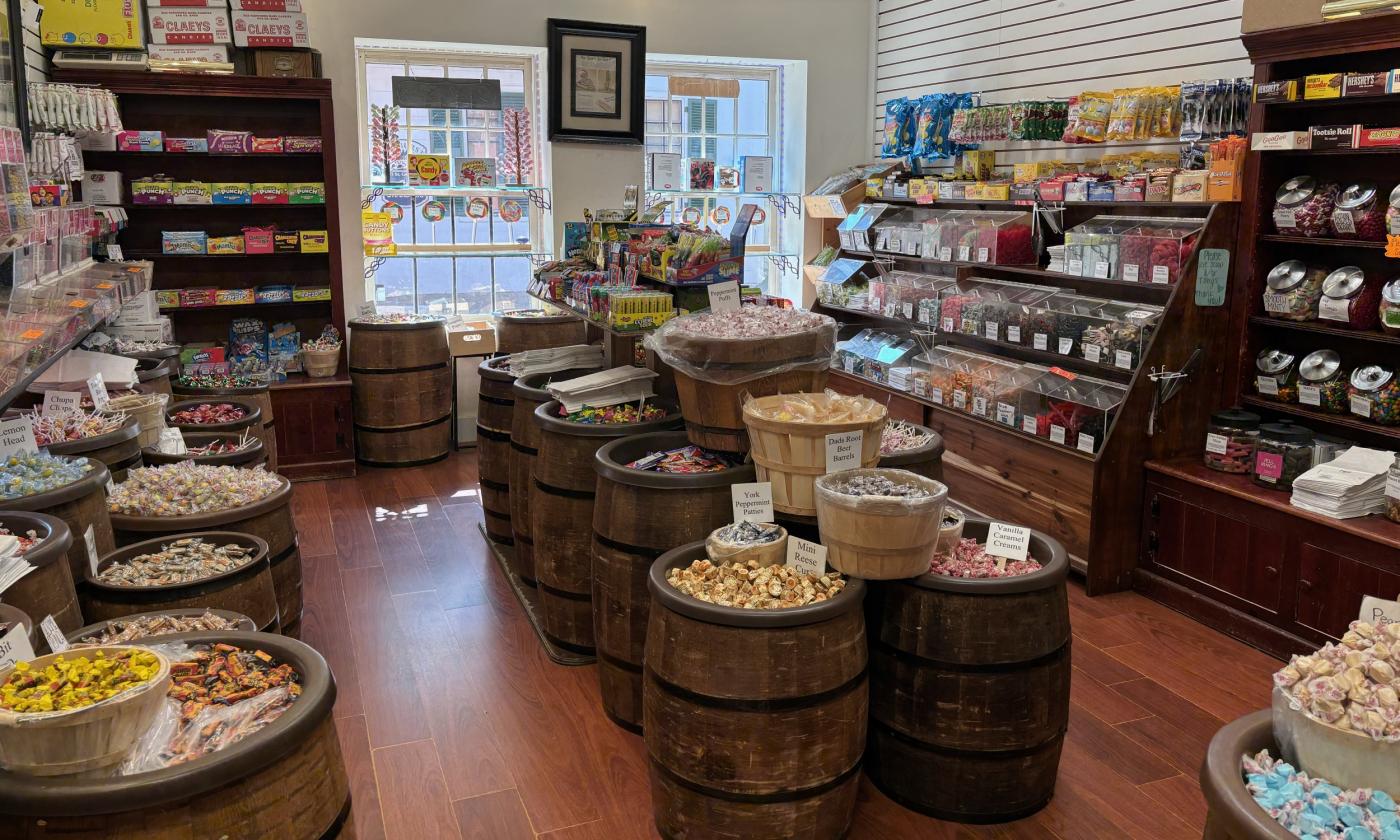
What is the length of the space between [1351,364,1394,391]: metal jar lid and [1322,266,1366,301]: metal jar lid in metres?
0.29

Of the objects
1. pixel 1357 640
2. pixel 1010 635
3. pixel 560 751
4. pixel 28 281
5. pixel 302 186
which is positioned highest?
pixel 302 186

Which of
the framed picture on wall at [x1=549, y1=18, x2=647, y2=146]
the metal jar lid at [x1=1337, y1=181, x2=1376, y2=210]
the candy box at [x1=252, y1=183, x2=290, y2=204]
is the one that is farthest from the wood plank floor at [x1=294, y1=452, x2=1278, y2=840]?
the framed picture on wall at [x1=549, y1=18, x2=647, y2=146]

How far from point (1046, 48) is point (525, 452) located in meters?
3.66

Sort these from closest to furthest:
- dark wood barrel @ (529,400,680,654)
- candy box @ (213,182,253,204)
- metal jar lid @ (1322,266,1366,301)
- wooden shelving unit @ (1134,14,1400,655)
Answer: dark wood barrel @ (529,400,680,654) → wooden shelving unit @ (1134,14,1400,655) → metal jar lid @ (1322,266,1366,301) → candy box @ (213,182,253,204)

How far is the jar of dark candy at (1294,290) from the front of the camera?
405 centimetres

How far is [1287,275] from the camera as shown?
13.5 ft

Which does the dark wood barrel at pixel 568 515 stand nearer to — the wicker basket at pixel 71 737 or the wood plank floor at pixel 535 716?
the wood plank floor at pixel 535 716

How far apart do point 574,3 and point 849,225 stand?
223 centimetres

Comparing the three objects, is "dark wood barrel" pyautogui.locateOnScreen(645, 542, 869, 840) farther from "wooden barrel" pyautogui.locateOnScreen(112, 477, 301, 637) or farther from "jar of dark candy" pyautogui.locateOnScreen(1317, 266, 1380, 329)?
"jar of dark candy" pyautogui.locateOnScreen(1317, 266, 1380, 329)

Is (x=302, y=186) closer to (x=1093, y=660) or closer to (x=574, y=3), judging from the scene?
(x=574, y=3)

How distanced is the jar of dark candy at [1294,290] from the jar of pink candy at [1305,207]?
0.15 m

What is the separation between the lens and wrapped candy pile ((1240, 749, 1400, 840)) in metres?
1.44

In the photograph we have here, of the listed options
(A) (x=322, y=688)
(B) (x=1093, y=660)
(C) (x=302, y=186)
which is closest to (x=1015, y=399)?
(B) (x=1093, y=660)

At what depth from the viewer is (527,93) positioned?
684 centimetres
